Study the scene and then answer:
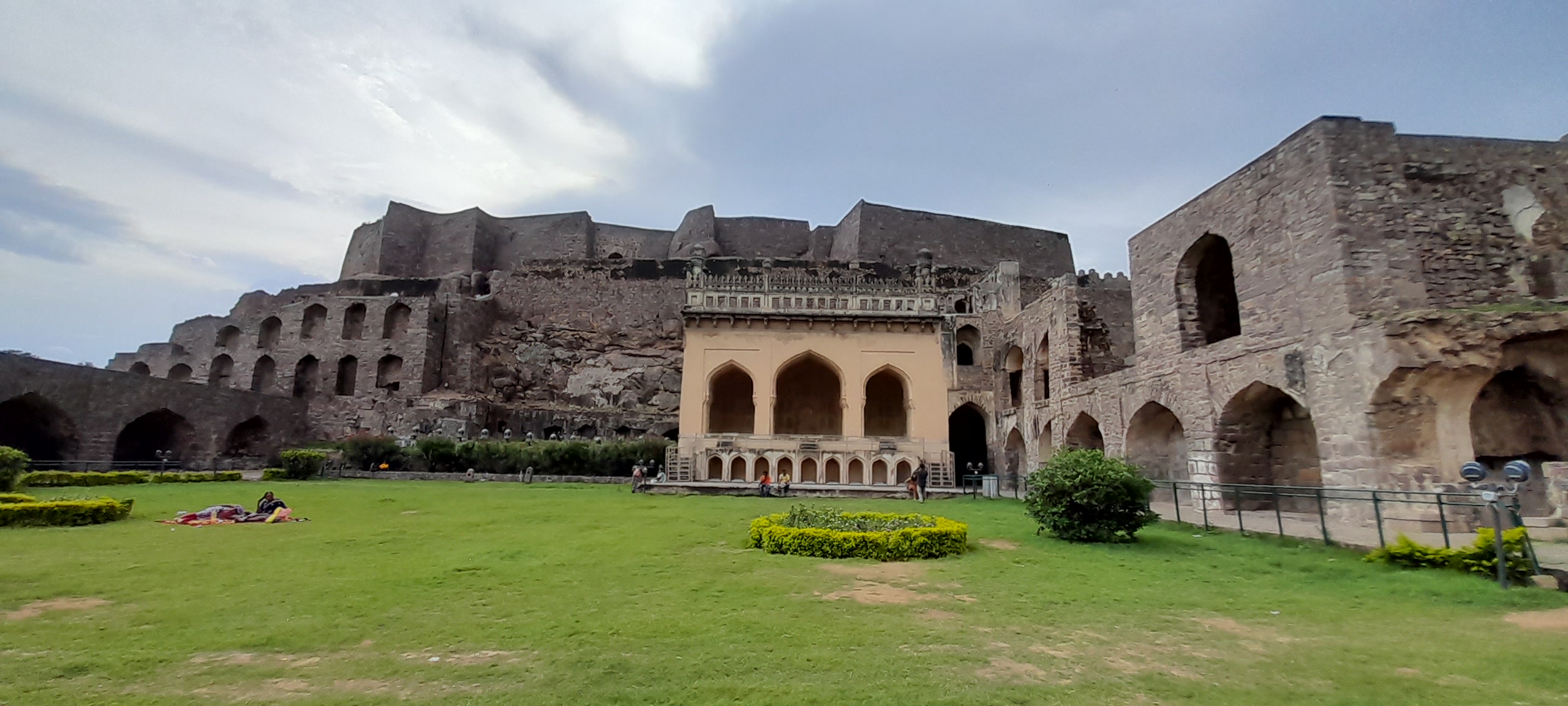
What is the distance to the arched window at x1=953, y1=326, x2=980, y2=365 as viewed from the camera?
27.4m

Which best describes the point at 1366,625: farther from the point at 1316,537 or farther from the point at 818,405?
the point at 818,405

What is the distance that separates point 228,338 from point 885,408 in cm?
3495

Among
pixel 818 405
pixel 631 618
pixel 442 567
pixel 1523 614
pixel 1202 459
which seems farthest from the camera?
pixel 818 405

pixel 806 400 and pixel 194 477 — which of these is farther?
pixel 806 400

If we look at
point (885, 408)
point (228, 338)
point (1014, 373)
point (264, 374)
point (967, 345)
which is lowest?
point (885, 408)

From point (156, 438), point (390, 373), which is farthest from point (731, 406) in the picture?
point (156, 438)

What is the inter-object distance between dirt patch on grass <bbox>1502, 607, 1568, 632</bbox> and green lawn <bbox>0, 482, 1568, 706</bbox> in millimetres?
133

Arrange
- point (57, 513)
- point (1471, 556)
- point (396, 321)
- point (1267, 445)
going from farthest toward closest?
1. point (396, 321)
2. point (1267, 445)
3. point (57, 513)
4. point (1471, 556)

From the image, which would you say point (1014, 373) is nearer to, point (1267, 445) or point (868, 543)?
point (1267, 445)

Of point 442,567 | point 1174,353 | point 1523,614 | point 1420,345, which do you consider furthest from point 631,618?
point 1174,353

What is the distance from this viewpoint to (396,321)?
3309cm

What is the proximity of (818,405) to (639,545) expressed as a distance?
1647cm

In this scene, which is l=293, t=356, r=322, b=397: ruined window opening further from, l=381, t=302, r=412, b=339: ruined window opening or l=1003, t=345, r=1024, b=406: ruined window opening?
l=1003, t=345, r=1024, b=406: ruined window opening

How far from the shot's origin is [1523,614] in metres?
5.33
